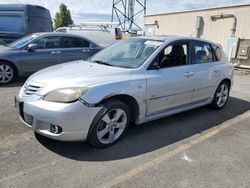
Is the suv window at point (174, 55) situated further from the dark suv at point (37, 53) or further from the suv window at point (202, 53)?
the dark suv at point (37, 53)

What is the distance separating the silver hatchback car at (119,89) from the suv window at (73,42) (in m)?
3.45

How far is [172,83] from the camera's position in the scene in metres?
4.21

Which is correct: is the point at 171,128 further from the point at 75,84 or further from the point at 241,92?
the point at 241,92

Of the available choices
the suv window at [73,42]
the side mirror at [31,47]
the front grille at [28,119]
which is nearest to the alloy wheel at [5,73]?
the side mirror at [31,47]

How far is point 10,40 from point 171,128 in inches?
308

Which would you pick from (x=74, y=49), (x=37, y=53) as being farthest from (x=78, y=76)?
(x=74, y=49)

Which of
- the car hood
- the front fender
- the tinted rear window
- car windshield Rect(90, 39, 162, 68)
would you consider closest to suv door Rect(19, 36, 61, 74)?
the tinted rear window

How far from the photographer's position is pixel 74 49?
7973mm

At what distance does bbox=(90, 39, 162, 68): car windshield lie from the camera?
4.08 m

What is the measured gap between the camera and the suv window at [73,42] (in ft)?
25.8

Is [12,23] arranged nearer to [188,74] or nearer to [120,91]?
[188,74]

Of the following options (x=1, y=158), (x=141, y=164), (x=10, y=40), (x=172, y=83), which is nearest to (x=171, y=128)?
(x=172, y=83)

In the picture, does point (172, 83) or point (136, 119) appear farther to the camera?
point (172, 83)

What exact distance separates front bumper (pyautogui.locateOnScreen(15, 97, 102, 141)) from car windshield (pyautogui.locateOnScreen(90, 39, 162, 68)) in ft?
3.54
